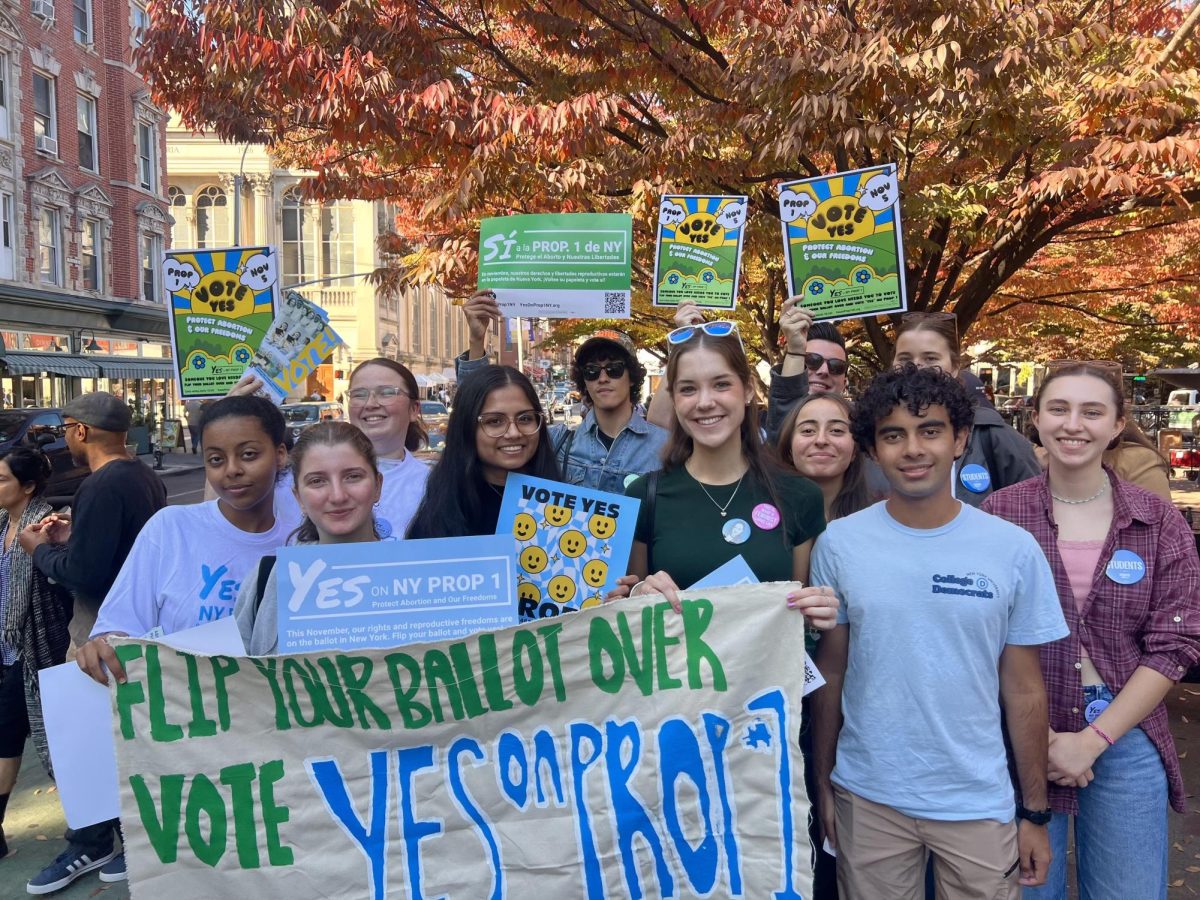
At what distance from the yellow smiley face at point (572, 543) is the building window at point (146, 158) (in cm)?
3719

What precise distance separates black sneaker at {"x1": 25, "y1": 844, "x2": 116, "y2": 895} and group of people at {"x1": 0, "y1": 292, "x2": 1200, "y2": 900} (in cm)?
192

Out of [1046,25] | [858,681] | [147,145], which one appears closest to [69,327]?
[147,145]

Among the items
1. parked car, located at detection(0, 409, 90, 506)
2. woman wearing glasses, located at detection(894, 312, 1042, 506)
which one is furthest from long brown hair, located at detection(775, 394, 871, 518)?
parked car, located at detection(0, 409, 90, 506)

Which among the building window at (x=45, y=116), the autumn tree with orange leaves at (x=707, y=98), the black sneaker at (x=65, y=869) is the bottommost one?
the black sneaker at (x=65, y=869)

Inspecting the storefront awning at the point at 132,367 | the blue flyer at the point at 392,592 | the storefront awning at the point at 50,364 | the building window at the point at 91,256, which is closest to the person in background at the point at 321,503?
the blue flyer at the point at 392,592

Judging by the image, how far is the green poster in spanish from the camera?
217 inches

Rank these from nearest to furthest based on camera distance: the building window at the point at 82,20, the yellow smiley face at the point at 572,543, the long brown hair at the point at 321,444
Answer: the long brown hair at the point at 321,444 < the yellow smiley face at the point at 572,543 < the building window at the point at 82,20

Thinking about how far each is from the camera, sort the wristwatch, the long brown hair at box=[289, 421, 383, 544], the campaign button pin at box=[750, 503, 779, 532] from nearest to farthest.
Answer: the wristwatch
the campaign button pin at box=[750, 503, 779, 532]
the long brown hair at box=[289, 421, 383, 544]

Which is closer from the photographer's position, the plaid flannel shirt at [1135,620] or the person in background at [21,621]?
the plaid flannel shirt at [1135,620]

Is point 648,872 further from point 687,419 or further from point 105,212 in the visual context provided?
point 105,212

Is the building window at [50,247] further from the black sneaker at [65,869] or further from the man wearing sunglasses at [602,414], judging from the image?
the man wearing sunglasses at [602,414]

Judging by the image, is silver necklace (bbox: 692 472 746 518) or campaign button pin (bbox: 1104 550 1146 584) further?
silver necklace (bbox: 692 472 746 518)

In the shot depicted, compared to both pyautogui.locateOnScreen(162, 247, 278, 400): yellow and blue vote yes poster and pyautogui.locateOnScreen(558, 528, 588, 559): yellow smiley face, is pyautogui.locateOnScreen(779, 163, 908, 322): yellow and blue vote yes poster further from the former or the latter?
pyautogui.locateOnScreen(162, 247, 278, 400): yellow and blue vote yes poster

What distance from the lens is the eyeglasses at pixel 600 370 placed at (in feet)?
16.0
